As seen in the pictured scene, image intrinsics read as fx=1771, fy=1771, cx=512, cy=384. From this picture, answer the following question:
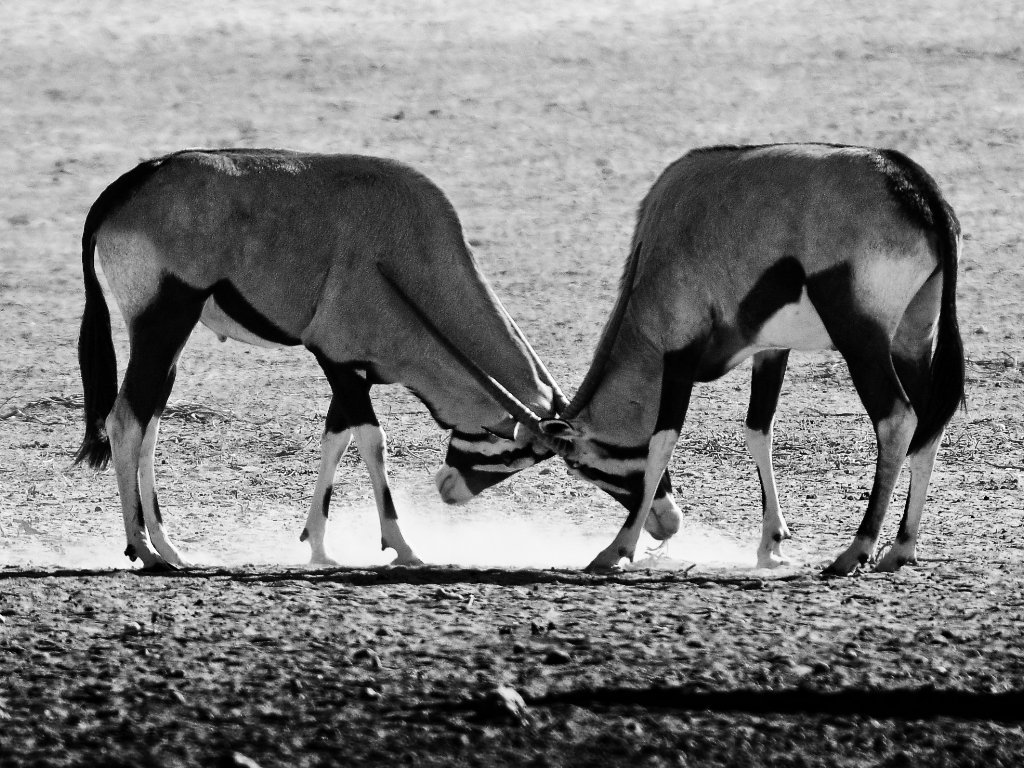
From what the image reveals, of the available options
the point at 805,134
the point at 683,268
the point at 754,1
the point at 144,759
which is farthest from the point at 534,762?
the point at 754,1

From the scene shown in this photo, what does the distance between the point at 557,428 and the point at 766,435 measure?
132 centimetres

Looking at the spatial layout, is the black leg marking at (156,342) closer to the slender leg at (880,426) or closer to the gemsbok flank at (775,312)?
the gemsbok flank at (775,312)

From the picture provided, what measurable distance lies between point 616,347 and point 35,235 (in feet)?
34.8

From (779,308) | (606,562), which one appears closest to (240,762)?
(606,562)

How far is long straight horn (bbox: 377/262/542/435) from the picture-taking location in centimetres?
920

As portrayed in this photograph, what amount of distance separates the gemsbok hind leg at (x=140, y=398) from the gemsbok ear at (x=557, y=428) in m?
1.90

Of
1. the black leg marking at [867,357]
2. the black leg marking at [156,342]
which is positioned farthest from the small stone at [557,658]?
the black leg marking at [156,342]

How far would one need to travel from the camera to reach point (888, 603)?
7.55 m

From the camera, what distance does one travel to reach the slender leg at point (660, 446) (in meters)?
9.09

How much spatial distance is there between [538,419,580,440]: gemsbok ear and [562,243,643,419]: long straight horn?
244 millimetres

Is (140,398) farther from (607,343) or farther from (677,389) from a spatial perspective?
(677,389)

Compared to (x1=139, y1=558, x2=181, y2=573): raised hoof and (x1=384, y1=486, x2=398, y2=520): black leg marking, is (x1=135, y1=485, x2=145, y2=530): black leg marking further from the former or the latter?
(x1=384, y1=486, x2=398, y2=520): black leg marking

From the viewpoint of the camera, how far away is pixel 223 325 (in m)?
9.60

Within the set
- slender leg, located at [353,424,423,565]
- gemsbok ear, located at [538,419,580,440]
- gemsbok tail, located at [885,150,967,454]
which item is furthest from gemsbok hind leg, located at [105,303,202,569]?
gemsbok tail, located at [885,150,967,454]
